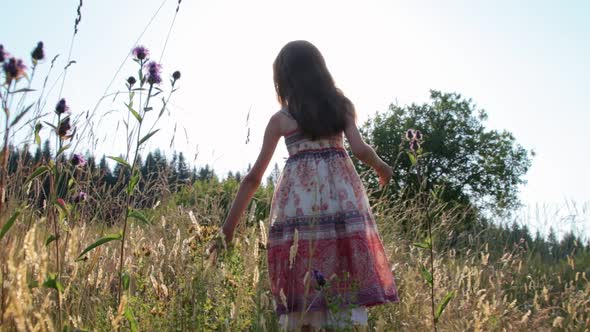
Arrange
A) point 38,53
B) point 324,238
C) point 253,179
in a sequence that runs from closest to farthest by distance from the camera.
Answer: point 38,53, point 324,238, point 253,179

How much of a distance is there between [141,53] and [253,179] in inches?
46.0

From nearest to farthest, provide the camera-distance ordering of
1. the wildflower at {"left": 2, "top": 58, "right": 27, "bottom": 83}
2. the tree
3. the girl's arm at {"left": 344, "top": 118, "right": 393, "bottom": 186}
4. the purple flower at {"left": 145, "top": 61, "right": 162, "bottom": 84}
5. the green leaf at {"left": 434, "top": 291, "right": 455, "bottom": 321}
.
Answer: the wildflower at {"left": 2, "top": 58, "right": 27, "bottom": 83}
the green leaf at {"left": 434, "top": 291, "right": 455, "bottom": 321}
the purple flower at {"left": 145, "top": 61, "right": 162, "bottom": 84}
the girl's arm at {"left": 344, "top": 118, "right": 393, "bottom": 186}
the tree

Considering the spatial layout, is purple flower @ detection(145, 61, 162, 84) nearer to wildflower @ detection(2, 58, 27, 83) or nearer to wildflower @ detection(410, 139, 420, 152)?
wildflower @ detection(2, 58, 27, 83)

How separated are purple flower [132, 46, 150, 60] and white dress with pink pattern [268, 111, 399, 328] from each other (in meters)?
1.11

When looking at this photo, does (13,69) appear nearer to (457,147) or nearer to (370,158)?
(370,158)

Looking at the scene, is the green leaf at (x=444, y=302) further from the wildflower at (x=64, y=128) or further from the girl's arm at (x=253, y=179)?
the girl's arm at (x=253, y=179)

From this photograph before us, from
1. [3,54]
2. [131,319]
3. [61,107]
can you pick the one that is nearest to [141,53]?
[61,107]

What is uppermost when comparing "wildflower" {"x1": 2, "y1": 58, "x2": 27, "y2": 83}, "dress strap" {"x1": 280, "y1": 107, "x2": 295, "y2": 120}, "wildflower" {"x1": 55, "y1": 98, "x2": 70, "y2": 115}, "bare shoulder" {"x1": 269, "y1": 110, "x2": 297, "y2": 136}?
"dress strap" {"x1": 280, "y1": 107, "x2": 295, "y2": 120}

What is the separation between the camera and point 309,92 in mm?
3115

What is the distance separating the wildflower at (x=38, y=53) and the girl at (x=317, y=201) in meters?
1.40

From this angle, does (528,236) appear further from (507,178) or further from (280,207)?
(507,178)

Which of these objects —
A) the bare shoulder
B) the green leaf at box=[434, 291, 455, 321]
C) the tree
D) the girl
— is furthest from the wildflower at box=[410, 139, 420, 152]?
the tree

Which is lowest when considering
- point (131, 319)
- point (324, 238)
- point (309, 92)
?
point (131, 319)

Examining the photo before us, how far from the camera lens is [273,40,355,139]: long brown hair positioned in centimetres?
304
